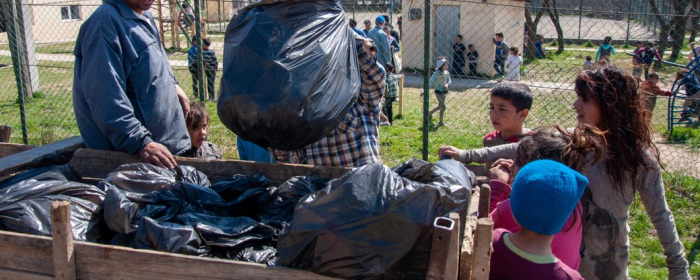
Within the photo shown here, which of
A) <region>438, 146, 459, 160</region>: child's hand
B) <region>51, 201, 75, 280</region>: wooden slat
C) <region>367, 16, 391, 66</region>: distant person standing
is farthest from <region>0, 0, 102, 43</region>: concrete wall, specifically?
<region>51, 201, 75, 280</region>: wooden slat

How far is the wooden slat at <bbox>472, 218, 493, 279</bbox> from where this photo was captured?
1.65 m

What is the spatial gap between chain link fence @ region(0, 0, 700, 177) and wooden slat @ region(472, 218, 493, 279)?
1.61 metres

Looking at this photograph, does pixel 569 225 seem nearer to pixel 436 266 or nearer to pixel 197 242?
pixel 436 266

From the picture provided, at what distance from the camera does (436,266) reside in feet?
5.34

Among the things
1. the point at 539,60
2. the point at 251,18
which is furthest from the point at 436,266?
the point at 539,60

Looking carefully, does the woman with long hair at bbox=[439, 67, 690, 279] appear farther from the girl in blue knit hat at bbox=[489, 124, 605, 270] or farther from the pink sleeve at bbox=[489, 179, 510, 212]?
the pink sleeve at bbox=[489, 179, 510, 212]

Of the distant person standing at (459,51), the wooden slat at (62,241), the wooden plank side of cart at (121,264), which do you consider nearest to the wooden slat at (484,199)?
the wooden plank side of cart at (121,264)

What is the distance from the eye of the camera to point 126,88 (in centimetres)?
295

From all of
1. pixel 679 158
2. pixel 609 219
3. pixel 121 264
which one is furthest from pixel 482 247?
pixel 679 158

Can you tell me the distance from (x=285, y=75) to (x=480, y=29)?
13650 millimetres

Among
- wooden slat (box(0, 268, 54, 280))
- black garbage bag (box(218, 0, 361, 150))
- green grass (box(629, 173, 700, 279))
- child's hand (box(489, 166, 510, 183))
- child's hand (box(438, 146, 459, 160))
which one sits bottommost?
green grass (box(629, 173, 700, 279))

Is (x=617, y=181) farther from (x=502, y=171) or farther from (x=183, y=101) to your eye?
(x=183, y=101)

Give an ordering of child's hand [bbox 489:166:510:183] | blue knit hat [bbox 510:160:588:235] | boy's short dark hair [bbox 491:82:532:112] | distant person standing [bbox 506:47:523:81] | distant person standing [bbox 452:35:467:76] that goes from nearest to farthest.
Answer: blue knit hat [bbox 510:160:588:235]
child's hand [bbox 489:166:510:183]
boy's short dark hair [bbox 491:82:532:112]
distant person standing [bbox 506:47:523:81]
distant person standing [bbox 452:35:467:76]

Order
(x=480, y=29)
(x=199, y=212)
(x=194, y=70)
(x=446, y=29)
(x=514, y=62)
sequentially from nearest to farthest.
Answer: (x=199, y=212) < (x=194, y=70) < (x=514, y=62) < (x=480, y=29) < (x=446, y=29)
